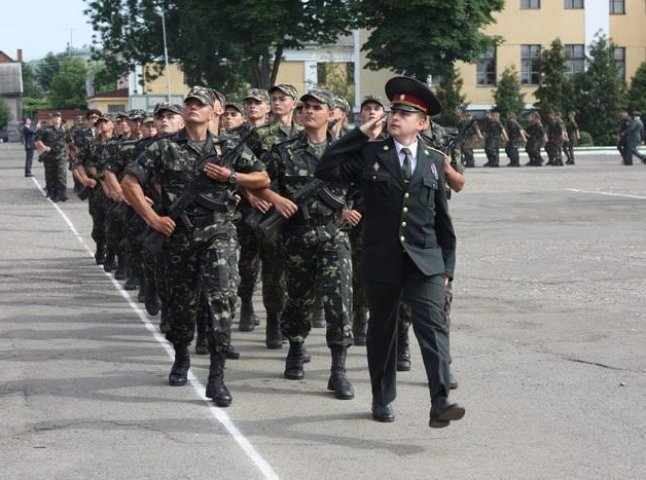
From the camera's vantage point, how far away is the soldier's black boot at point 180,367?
359 inches

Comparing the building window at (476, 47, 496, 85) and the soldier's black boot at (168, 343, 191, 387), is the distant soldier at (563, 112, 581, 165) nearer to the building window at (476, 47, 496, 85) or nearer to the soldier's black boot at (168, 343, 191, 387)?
Result: the building window at (476, 47, 496, 85)

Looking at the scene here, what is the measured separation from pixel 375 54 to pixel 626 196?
2017cm

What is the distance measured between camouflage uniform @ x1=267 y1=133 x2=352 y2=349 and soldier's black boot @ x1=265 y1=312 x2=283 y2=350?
1.41 metres

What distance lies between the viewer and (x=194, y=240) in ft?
28.3

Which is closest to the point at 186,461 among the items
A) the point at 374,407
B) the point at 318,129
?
the point at 374,407

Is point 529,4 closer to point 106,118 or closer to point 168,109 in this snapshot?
point 106,118

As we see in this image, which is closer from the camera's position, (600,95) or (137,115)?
(137,115)

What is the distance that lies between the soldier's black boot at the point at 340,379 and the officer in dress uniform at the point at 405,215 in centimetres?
97

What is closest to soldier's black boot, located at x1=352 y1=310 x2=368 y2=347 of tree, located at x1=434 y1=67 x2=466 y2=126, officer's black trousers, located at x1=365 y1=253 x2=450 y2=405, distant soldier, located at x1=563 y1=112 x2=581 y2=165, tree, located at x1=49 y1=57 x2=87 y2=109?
officer's black trousers, located at x1=365 y1=253 x2=450 y2=405

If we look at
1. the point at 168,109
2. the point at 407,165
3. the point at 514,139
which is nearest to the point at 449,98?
the point at 514,139

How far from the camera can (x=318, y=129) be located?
9227 millimetres

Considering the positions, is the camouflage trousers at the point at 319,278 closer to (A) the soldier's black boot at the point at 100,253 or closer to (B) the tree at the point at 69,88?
(A) the soldier's black boot at the point at 100,253

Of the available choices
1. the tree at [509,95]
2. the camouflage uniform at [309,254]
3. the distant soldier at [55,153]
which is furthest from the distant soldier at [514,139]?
the camouflage uniform at [309,254]

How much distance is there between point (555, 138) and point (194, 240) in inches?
1437
